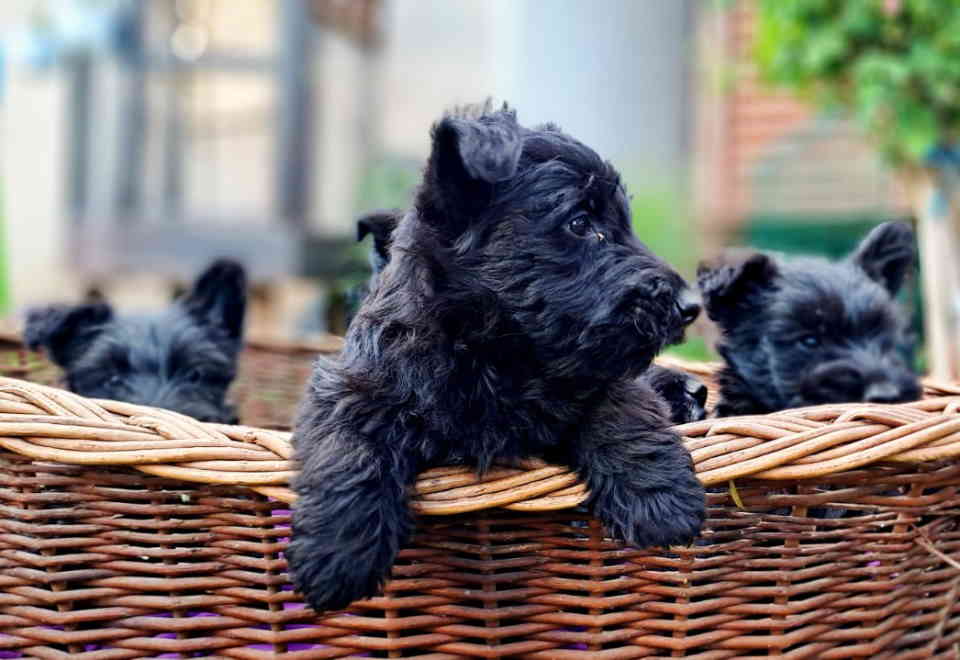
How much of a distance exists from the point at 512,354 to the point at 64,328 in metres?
2.04

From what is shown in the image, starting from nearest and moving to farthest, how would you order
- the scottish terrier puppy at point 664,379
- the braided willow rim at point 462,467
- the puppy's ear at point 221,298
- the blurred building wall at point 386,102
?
the braided willow rim at point 462,467, the scottish terrier puppy at point 664,379, the puppy's ear at point 221,298, the blurred building wall at point 386,102

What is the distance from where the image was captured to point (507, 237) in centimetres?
212

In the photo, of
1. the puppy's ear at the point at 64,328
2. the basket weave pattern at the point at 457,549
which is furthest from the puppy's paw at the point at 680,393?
the puppy's ear at the point at 64,328

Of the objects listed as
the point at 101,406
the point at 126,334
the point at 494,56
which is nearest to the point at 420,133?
the point at 494,56

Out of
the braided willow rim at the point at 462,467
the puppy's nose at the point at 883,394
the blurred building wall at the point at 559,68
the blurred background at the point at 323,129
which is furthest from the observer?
the blurred building wall at the point at 559,68

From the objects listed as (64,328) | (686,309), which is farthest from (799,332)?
(64,328)

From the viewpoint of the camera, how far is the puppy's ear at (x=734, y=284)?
324 cm

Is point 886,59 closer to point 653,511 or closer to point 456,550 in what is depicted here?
point 653,511

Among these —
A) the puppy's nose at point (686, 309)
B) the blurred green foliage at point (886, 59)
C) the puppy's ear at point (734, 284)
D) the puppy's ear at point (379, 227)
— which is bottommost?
the puppy's ear at point (734, 284)

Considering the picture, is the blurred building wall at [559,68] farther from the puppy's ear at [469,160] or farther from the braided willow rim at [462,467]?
the puppy's ear at [469,160]

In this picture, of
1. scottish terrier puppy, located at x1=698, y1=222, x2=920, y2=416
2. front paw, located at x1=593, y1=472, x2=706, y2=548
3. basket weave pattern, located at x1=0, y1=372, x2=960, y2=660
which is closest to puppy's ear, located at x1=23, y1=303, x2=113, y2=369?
basket weave pattern, located at x1=0, y1=372, x2=960, y2=660

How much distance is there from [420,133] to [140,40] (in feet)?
9.60

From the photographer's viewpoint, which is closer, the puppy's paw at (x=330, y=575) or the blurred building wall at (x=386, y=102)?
the puppy's paw at (x=330, y=575)

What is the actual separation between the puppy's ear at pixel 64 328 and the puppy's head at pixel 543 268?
6.10 ft
